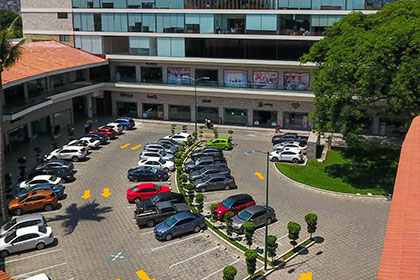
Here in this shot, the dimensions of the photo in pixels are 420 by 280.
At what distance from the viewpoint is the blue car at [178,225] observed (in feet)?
110

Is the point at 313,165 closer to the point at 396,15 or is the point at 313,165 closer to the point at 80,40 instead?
the point at 396,15

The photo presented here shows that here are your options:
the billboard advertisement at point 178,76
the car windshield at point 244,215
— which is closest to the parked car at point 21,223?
the car windshield at point 244,215

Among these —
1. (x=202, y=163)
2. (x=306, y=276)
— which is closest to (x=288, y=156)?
(x=202, y=163)

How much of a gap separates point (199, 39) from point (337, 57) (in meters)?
25.7

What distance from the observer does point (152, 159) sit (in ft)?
156

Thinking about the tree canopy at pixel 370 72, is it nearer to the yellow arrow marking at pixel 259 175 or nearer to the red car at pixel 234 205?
the yellow arrow marking at pixel 259 175

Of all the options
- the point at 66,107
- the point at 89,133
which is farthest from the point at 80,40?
the point at 89,133

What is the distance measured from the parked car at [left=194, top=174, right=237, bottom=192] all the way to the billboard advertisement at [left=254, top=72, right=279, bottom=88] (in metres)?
22.4

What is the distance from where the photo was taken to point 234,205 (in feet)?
122

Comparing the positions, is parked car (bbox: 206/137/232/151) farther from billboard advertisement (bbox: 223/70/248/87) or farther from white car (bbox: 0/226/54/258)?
white car (bbox: 0/226/54/258)

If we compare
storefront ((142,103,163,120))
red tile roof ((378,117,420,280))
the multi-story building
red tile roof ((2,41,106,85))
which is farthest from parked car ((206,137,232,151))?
red tile roof ((378,117,420,280))

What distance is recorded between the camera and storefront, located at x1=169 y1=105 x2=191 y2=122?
67.2m

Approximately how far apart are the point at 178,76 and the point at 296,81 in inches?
681

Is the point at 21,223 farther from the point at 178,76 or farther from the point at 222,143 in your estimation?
the point at 178,76
